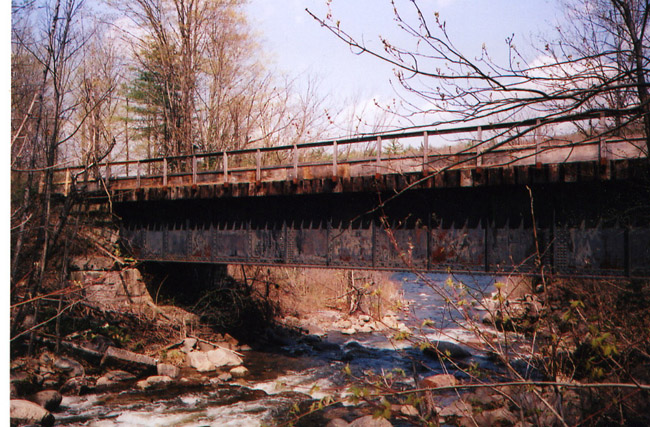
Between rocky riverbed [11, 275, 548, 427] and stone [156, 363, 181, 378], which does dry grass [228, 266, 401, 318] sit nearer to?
rocky riverbed [11, 275, 548, 427]

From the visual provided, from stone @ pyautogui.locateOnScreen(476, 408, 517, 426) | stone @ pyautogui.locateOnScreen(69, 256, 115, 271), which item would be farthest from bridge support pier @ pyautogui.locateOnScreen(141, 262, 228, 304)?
stone @ pyautogui.locateOnScreen(476, 408, 517, 426)

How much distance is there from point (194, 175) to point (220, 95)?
431 inches

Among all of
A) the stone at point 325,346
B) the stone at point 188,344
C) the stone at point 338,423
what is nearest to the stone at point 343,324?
the stone at point 325,346

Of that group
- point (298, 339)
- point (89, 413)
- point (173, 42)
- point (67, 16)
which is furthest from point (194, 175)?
point (173, 42)

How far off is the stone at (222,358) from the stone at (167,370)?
143 centimetres

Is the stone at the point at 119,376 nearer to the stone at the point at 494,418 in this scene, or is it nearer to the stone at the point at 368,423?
the stone at the point at 368,423

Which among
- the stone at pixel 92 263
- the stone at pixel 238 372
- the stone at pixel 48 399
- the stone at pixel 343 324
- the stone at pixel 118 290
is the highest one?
the stone at pixel 92 263

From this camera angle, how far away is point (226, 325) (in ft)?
59.5

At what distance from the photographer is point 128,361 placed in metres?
13.1

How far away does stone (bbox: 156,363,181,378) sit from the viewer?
13.3m

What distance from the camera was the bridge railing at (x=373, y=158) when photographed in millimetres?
4145

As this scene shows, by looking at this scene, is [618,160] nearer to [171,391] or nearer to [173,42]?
[171,391]

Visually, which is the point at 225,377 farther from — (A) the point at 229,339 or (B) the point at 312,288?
(B) the point at 312,288

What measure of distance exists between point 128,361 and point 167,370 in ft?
3.49
